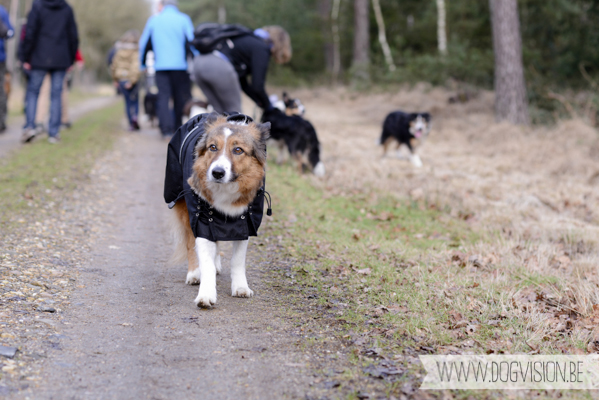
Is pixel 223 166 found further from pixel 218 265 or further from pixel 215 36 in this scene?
pixel 215 36

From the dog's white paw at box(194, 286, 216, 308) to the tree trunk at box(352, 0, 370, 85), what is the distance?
2173 cm

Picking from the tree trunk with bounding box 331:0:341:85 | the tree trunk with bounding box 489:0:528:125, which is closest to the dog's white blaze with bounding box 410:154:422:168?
the tree trunk with bounding box 489:0:528:125

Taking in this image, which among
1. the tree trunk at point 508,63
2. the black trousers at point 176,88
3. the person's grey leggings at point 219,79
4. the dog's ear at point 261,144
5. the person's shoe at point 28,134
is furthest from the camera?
the tree trunk at point 508,63

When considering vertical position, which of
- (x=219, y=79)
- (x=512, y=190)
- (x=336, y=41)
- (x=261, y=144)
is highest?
(x=336, y=41)

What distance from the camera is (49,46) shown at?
10016mm

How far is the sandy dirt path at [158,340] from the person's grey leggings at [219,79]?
8.83 feet

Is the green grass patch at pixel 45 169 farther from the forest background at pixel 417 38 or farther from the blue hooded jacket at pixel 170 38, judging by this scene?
the forest background at pixel 417 38

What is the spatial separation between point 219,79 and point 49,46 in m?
4.47

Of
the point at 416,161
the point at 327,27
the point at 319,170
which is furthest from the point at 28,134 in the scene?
the point at 327,27

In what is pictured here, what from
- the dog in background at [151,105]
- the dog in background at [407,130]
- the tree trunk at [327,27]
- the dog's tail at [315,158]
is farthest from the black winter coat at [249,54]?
the tree trunk at [327,27]

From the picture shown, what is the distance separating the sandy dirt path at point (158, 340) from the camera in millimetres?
2967

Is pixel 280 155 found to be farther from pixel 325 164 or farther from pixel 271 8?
pixel 271 8

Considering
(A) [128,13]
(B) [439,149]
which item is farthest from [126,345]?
(A) [128,13]

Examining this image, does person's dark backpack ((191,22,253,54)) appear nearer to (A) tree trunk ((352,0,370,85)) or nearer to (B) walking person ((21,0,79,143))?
(B) walking person ((21,0,79,143))
